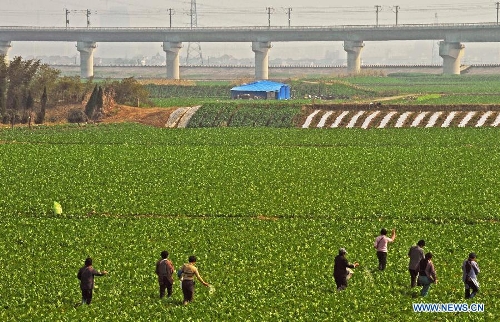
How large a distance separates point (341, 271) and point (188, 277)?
478cm

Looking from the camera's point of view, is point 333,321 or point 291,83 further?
point 291,83

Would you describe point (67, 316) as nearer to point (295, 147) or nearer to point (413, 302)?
point (413, 302)

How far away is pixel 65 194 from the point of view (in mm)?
48688

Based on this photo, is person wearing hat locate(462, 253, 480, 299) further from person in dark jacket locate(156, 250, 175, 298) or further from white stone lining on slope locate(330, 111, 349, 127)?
white stone lining on slope locate(330, 111, 349, 127)

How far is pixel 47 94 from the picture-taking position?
110m

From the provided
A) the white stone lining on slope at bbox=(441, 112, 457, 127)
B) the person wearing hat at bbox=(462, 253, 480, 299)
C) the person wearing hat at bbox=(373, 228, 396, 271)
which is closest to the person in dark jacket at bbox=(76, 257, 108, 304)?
the person wearing hat at bbox=(373, 228, 396, 271)

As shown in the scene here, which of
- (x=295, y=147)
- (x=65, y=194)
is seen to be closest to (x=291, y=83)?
(x=295, y=147)

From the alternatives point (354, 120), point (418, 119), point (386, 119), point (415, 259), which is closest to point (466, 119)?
point (418, 119)

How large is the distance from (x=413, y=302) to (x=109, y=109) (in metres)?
74.6

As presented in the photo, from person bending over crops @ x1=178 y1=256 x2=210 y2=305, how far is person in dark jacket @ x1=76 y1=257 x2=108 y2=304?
2487 mm

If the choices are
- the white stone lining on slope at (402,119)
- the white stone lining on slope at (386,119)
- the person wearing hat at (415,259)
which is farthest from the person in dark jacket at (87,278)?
the white stone lining on slope at (402,119)

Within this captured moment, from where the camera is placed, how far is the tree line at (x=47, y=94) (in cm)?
9725

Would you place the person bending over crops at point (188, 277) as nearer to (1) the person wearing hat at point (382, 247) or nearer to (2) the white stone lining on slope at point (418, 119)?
(1) the person wearing hat at point (382, 247)

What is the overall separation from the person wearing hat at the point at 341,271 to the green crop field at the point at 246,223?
35cm
